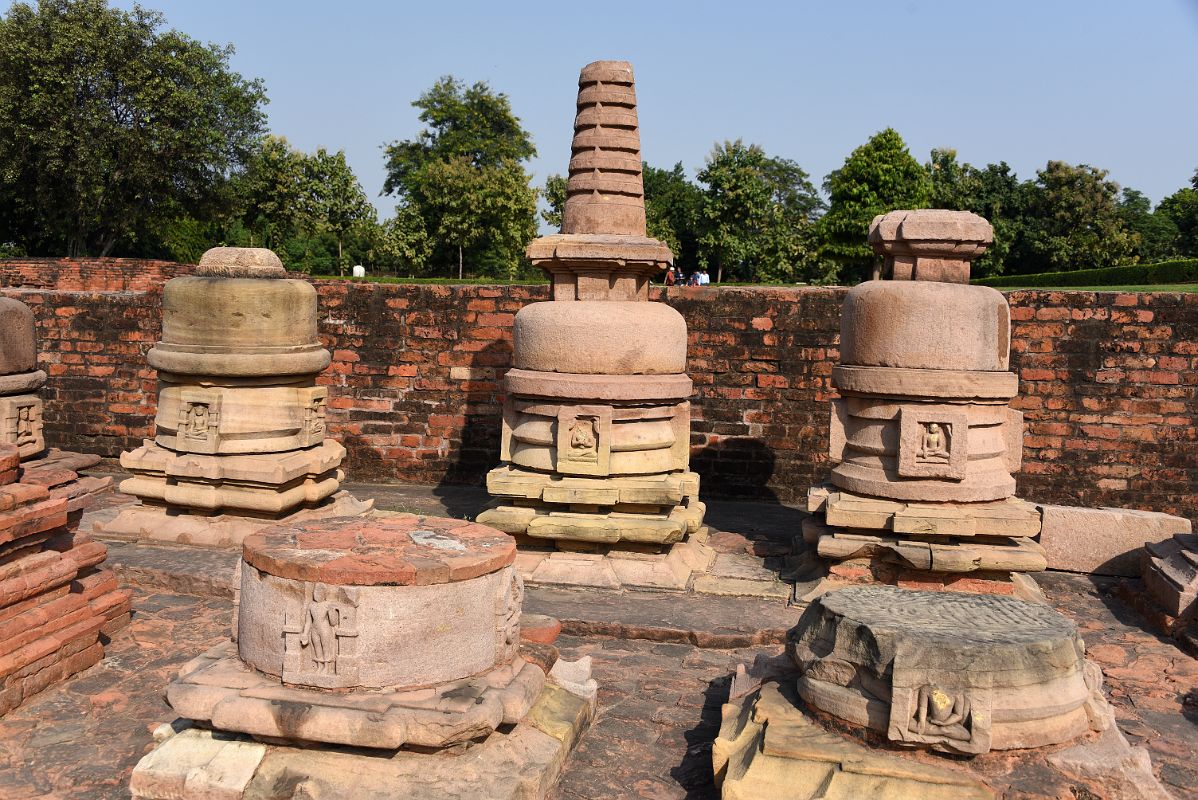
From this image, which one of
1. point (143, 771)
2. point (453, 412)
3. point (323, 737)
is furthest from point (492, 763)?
point (453, 412)

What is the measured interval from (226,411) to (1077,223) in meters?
31.1

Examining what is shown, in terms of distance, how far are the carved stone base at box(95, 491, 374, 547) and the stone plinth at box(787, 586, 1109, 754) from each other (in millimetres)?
3841

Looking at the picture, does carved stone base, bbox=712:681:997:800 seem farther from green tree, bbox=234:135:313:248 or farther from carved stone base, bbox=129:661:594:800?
green tree, bbox=234:135:313:248

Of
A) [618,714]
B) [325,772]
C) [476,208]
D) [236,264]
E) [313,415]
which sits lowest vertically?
[618,714]

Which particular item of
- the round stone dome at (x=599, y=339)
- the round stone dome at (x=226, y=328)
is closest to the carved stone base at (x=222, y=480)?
the round stone dome at (x=226, y=328)

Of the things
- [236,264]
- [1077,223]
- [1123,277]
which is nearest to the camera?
[236,264]

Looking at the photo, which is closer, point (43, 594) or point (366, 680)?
point (366, 680)

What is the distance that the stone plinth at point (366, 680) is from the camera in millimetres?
3152

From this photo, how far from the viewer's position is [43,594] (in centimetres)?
434

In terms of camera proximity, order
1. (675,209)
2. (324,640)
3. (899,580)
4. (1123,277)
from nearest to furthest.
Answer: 1. (324,640)
2. (899,580)
3. (1123,277)
4. (675,209)

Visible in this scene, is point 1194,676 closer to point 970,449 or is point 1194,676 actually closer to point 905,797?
point 970,449

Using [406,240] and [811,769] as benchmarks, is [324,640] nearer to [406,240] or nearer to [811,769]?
[811,769]

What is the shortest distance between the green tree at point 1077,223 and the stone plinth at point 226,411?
29.4 m

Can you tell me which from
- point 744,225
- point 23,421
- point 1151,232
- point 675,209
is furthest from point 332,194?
point 1151,232
